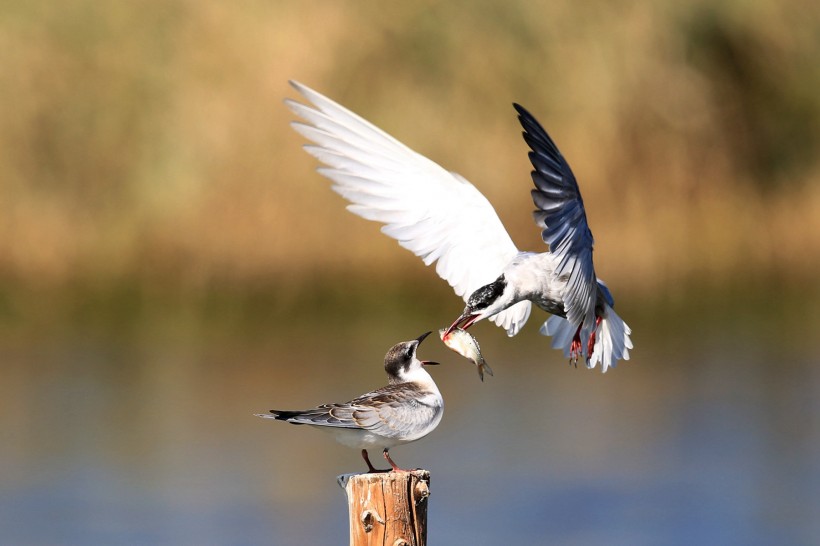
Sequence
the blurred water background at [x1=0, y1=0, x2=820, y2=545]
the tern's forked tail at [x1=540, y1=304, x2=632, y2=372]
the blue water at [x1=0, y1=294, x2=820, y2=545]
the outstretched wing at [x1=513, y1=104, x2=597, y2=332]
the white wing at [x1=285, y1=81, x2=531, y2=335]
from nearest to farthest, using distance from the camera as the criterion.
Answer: the outstretched wing at [x1=513, y1=104, x2=597, y2=332], the white wing at [x1=285, y1=81, x2=531, y2=335], the tern's forked tail at [x1=540, y1=304, x2=632, y2=372], the blue water at [x1=0, y1=294, x2=820, y2=545], the blurred water background at [x1=0, y1=0, x2=820, y2=545]

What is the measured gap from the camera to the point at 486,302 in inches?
299

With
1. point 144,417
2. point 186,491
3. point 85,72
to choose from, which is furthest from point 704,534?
point 85,72

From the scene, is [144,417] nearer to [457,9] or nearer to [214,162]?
[214,162]

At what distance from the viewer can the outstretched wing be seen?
697 centimetres

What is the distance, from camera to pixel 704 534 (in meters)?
13.3

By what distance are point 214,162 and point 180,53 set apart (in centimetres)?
177

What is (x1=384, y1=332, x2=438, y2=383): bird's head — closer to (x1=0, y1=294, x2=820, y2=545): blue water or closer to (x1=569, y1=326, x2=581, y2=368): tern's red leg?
(x1=569, y1=326, x2=581, y2=368): tern's red leg

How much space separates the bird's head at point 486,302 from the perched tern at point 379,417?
20.6 inches

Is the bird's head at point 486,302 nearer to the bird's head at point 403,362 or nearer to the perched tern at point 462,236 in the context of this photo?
the perched tern at point 462,236

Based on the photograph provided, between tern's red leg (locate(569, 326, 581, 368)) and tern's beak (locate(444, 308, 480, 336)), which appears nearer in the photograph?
tern's beak (locate(444, 308, 480, 336))

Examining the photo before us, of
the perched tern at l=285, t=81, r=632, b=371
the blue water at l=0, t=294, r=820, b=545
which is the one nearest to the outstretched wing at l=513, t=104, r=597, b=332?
the perched tern at l=285, t=81, r=632, b=371

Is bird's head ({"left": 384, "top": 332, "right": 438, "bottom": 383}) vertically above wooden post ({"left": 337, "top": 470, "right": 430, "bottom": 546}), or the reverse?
bird's head ({"left": 384, "top": 332, "right": 438, "bottom": 383})

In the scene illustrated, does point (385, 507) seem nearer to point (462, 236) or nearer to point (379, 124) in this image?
point (462, 236)

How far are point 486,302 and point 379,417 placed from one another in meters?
1.06
